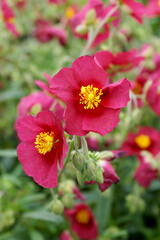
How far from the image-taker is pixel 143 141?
1.72m

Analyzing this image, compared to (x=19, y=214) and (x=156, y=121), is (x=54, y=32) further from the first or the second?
(x=19, y=214)

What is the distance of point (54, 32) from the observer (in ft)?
7.64

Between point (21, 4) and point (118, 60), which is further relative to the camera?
point (21, 4)

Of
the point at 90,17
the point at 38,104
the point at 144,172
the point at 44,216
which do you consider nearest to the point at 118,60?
the point at 90,17

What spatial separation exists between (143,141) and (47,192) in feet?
1.79

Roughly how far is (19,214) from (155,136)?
77cm

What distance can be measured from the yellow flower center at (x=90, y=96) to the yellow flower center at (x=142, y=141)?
0.76m

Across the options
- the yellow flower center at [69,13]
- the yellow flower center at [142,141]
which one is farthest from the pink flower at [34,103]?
the yellow flower center at [69,13]

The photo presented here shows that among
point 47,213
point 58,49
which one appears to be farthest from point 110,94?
point 58,49

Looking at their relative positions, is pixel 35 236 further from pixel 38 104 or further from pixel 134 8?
pixel 134 8

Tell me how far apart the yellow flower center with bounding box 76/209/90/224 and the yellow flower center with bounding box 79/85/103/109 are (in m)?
0.76

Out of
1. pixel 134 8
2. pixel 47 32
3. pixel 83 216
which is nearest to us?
pixel 134 8

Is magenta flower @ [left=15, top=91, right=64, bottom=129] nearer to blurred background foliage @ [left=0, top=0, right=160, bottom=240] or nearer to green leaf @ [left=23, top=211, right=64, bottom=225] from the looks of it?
blurred background foliage @ [left=0, top=0, right=160, bottom=240]

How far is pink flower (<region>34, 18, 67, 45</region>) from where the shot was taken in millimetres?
2336
